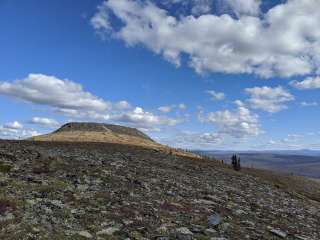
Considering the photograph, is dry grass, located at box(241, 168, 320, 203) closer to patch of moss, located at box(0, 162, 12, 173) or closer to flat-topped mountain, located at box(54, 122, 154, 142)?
patch of moss, located at box(0, 162, 12, 173)

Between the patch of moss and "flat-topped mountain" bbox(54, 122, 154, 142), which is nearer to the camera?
the patch of moss

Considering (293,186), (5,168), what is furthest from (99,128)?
(5,168)

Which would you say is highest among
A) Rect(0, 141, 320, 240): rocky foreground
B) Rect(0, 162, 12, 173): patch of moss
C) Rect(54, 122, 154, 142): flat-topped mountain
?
Rect(54, 122, 154, 142): flat-topped mountain

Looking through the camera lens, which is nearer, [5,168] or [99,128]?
[5,168]

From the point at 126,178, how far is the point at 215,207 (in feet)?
22.1

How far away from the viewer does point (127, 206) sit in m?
20.8

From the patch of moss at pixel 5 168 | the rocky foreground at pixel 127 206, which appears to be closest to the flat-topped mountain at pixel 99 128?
the rocky foreground at pixel 127 206

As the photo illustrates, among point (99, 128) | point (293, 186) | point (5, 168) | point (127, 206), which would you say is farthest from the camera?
point (99, 128)

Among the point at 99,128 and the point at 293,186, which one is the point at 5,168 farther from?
the point at 99,128

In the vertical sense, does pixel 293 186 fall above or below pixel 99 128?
below

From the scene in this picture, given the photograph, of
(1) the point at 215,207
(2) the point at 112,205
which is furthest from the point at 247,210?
(2) the point at 112,205

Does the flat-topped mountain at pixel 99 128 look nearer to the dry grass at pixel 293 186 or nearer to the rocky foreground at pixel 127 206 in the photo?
the dry grass at pixel 293 186

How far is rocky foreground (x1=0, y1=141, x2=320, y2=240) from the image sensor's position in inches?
671

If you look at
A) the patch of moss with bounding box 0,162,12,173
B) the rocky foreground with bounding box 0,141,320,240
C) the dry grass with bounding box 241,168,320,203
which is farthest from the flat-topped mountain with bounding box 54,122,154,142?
the patch of moss with bounding box 0,162,12,173
